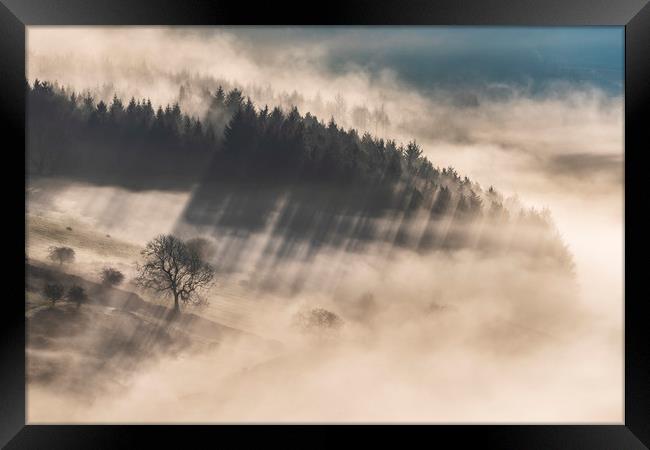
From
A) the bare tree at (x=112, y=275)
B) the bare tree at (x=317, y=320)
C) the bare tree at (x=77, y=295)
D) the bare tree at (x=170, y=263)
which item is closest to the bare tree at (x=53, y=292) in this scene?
the bare tree at (x=77, y=295)

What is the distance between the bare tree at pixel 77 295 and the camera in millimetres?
2584

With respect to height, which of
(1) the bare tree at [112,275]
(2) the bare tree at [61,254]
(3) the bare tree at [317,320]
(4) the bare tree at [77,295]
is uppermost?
(2) the bare tree at [61,254]

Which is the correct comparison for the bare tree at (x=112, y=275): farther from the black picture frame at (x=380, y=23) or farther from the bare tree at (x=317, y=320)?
the bare tree at (x=317, y=320)

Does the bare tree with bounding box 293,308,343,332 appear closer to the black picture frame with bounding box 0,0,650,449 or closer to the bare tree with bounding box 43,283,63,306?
the black picture frame with bounding box 0,0,650,449

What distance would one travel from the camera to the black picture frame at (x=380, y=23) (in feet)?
8.26

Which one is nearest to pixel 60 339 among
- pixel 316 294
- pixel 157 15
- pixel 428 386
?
pixel 316 294

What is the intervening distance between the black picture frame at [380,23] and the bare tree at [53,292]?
0.14 meters

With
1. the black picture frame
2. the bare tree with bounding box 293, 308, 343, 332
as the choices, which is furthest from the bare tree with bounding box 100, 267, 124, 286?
the bare tree with bounding box 293, 308, 343, 332

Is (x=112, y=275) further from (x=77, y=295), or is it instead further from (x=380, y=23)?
Result: (x=380, y=23)

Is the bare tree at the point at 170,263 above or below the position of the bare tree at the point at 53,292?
above

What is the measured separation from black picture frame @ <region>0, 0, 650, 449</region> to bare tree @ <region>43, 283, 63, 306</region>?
0.14m

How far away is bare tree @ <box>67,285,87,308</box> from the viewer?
8.48 feet

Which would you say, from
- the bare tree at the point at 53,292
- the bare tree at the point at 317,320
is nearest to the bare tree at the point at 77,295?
the bare tree at the point at 53,292

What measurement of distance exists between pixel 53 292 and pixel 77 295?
0.12 metres
